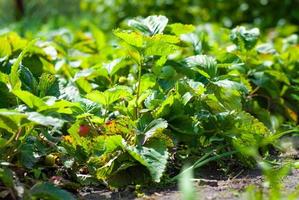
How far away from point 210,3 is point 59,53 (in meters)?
2.83

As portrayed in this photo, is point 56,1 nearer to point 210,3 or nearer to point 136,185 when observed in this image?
point 210,3

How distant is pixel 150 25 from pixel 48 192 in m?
0.98

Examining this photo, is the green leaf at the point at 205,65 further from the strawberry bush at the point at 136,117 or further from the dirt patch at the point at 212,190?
the dirt patch at the point at 212,190

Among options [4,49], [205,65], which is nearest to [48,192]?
[205,65]

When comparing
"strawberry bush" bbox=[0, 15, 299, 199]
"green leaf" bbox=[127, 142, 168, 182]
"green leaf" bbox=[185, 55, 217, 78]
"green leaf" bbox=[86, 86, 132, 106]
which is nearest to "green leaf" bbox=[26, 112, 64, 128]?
"strawberry bush" bbox=[0, 15, 299, 199]

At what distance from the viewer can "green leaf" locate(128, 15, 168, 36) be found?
254cm

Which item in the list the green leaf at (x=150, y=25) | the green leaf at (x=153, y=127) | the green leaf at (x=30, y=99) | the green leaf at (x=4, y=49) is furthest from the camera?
the green leaf at (x=4, y=49)

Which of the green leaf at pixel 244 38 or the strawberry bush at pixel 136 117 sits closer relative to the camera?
the strawberry bush at pixel 136 117

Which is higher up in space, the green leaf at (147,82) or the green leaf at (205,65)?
the green leaf at (205,65)

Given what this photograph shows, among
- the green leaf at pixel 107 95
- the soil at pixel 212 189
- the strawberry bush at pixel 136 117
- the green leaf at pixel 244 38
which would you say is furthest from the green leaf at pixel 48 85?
the green leaf at pixel 244 38

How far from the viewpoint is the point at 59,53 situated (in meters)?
3.47

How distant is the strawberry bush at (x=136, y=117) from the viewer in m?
2.00

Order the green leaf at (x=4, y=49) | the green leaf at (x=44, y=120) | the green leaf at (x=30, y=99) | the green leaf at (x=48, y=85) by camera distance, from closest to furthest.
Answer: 1. the green leaf at (x=44, y=120)
2. the green leaf at (x=30, y=99)
3. the green leaf at (x=48, y=85)
4. the green leaf at (x=4, y=49)

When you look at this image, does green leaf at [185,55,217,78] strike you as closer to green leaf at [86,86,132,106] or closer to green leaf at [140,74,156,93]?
green leaf at [140,74,156,93]
